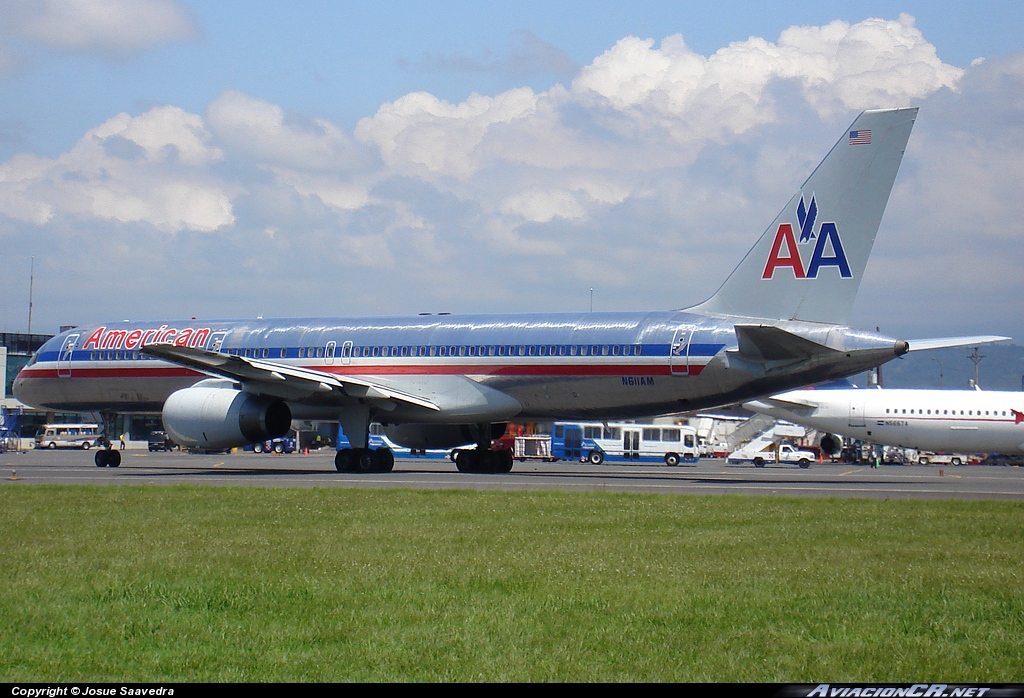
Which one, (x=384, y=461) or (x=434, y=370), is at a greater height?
(x=434, y=370)

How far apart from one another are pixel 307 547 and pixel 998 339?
65.0 ft

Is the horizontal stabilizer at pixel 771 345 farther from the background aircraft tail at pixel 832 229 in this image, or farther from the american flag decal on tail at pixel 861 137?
the american flag decal on tail at pixel 861 137

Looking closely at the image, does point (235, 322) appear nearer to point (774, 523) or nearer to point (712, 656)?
point (774, 523)

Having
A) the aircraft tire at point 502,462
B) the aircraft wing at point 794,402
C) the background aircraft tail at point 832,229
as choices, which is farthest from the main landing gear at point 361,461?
the aircraft wing at point 794,402

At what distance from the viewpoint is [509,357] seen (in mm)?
31328

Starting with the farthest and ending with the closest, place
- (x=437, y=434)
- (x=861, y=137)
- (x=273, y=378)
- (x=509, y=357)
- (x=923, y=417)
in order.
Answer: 1. (x=923, y=417)
2. (x=437, y=434)
3. (x=509, y=357)
4. (x=273, y=378)
5. (x=861, y=137)

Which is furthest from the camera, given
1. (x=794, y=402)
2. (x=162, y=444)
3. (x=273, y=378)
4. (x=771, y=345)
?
(x=162, y=444)

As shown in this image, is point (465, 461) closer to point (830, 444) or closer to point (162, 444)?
point (830, 444)

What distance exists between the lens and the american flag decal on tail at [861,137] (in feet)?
86.6

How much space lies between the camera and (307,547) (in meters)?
12.3

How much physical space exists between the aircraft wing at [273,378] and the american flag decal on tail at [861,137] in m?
13.7

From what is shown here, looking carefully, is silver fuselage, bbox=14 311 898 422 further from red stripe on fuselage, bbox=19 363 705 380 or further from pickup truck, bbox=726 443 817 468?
pickup truck, bbox=726 443 817 468

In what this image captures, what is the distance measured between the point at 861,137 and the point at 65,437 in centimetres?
7445

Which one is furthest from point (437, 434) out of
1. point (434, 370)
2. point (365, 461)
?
point (365, 461)
